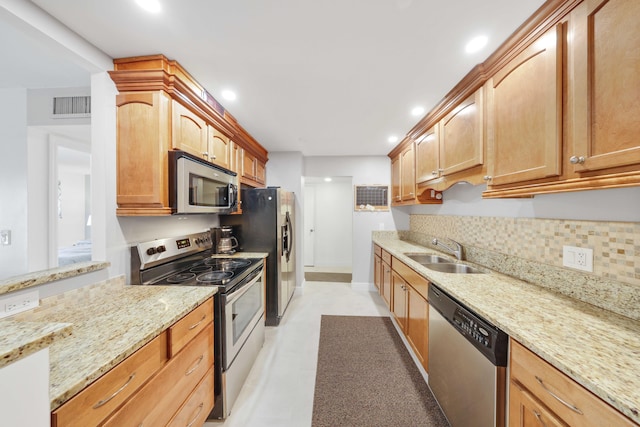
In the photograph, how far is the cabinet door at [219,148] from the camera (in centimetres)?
208

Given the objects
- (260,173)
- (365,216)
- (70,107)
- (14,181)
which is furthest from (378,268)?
(14,181)

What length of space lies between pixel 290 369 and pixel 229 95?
248cm

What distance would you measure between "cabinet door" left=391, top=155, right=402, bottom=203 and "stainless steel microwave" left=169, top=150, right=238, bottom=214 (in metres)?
2.44

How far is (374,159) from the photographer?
3996mm

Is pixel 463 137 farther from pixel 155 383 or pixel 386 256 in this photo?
pixel 155 383

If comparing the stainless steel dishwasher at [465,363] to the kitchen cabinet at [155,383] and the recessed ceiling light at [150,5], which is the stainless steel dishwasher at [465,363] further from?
the recessed ceiling light at [150,5]

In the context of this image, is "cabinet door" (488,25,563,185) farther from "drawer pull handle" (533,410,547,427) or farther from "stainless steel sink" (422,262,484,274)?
"drawer pull handle" (533,410,547,427)

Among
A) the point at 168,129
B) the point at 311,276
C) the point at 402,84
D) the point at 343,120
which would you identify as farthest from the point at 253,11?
the point at 311,276

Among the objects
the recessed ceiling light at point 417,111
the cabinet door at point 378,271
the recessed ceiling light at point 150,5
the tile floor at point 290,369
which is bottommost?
the tile floor at point 290,369

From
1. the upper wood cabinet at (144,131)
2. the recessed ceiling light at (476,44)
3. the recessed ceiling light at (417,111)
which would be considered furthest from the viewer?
Result: the recessed ceiling light at (417,111)

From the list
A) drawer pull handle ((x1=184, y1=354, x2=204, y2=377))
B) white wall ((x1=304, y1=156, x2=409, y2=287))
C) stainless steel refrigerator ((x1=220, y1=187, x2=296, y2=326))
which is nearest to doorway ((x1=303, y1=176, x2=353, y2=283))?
white wall ((x1=304, y1=156, x2=409, y2=287))

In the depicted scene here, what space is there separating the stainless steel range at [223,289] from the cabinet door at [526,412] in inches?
62.6

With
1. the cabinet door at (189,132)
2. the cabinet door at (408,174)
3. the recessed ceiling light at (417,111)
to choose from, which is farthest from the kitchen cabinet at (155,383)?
the cabinet door at (408,174)

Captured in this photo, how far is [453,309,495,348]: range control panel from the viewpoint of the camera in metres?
1.08
